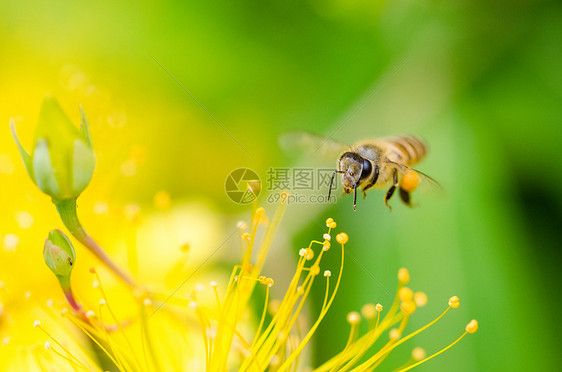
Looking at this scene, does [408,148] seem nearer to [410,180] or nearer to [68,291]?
[410,180]

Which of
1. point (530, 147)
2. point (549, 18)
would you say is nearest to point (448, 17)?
point (549, 18)

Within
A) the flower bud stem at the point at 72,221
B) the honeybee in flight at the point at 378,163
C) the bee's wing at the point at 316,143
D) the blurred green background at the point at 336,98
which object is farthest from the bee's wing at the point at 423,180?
the flower bud stem at the point at 72,221

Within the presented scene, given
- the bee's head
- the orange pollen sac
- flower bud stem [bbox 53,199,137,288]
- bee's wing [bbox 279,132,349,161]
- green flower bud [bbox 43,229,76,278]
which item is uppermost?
bee's wing [bbox 279,132,349,161]

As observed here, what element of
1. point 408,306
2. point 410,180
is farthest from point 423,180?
point 408,306

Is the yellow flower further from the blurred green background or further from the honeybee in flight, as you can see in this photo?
the blurred green background

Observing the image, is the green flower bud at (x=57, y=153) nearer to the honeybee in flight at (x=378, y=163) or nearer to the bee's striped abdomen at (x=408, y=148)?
the honeybee in flight at (x=378, y=163)

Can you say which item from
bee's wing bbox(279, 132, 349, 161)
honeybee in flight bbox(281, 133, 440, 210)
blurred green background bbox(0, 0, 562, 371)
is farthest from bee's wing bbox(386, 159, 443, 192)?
blurred green background bbox(0, 0, 562, 371)

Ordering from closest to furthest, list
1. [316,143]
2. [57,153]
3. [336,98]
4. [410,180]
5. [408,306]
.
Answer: [57,153], [408,306], [410,180], [316,143], [336,98]

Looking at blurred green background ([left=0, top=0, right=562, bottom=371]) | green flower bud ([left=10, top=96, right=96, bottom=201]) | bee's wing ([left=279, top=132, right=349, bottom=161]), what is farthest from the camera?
blurred green background ([left=0, top=0, right=562, bottom=371])
